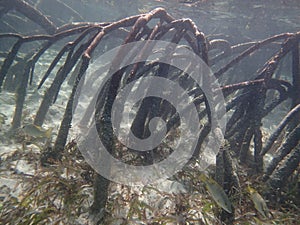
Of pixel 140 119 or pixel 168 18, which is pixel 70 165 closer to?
pixel 140 119

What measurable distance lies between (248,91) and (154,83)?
1.91m

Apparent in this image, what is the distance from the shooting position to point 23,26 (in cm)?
1302

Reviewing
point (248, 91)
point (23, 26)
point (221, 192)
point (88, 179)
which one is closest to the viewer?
point (221, 192)

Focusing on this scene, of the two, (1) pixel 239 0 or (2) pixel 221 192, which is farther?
(1) pixel 239 0

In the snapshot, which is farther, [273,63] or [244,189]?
[273,63]

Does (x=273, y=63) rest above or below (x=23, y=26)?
above

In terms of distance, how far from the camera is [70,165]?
11.1 feet

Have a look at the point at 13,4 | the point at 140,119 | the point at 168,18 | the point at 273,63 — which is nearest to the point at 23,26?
the point at 13,4

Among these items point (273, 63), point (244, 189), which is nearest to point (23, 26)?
point (273, 63)

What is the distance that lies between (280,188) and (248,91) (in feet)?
6.76

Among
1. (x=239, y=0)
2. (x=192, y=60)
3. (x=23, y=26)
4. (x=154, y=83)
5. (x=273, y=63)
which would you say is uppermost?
(x=239, y=0)

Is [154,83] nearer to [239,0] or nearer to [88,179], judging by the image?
[88,179]

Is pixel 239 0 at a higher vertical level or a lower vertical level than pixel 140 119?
higher

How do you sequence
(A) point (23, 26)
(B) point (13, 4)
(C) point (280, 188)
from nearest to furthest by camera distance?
(C) point (280, 188)
(B) point (13, 4)
(A) point (23, 26)
